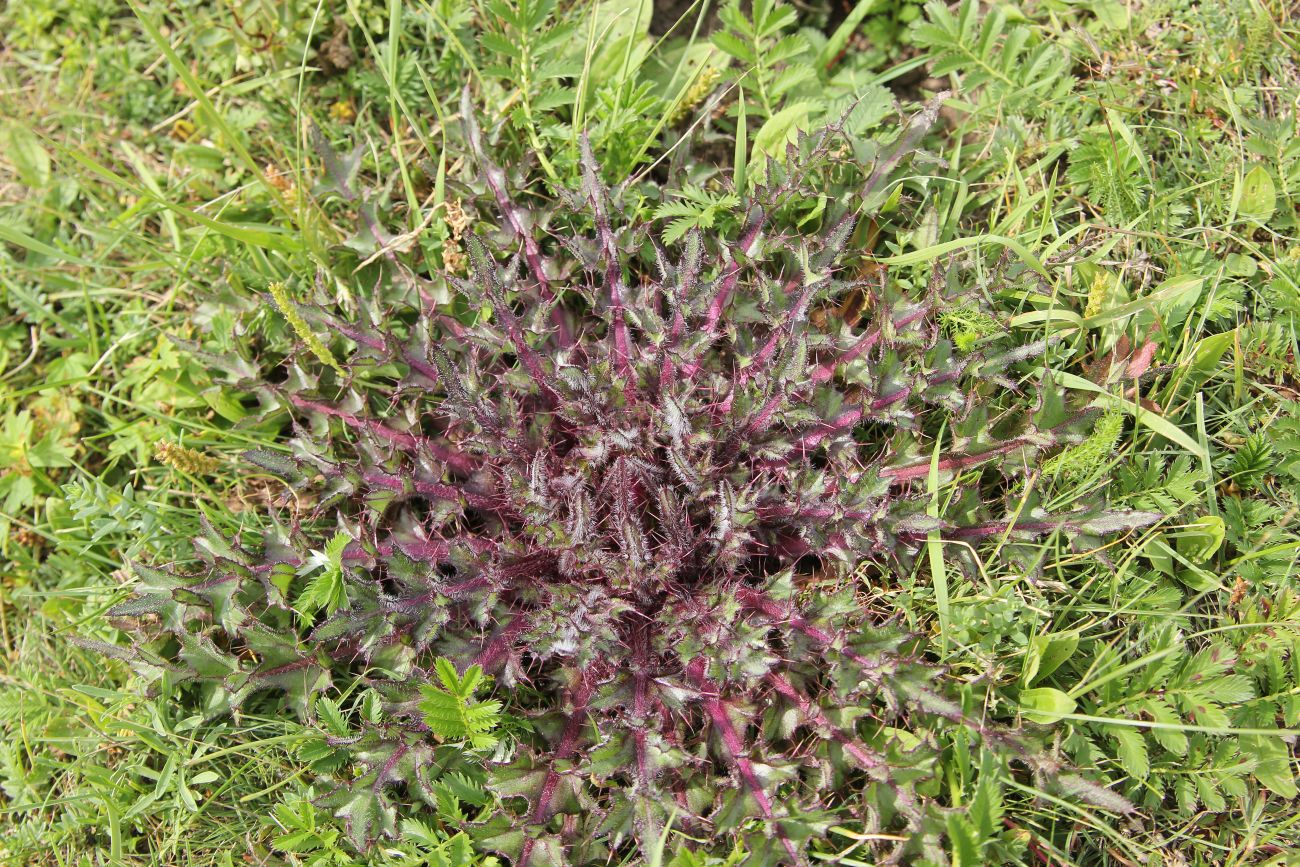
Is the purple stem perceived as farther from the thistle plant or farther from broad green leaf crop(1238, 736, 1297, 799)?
broad green leaf crop(1238, 736, 1297, 799)

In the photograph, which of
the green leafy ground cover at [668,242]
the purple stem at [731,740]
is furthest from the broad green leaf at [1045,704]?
the purple stem at [731,740]

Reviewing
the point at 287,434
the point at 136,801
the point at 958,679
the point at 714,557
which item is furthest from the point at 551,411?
the point at 136,801

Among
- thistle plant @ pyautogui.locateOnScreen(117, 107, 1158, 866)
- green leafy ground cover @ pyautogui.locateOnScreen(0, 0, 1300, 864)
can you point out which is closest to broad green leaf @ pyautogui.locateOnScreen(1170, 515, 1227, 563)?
green leafy ground cover @ pyautogui.locateOnScreen(0, 0, 1300, 864)

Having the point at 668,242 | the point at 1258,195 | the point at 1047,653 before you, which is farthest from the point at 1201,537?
the point at 668,242

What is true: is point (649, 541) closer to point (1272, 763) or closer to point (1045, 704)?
point (1045, 704)

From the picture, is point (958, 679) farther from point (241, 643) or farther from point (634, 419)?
point (241, 643)
